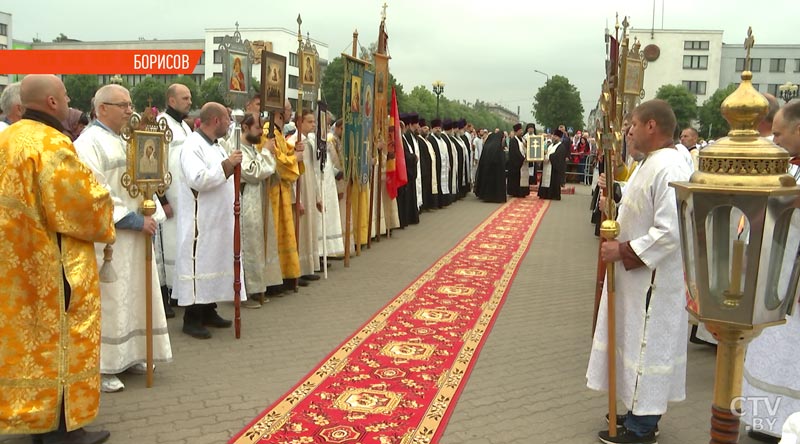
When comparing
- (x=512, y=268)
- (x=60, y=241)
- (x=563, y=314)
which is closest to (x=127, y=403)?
(x=60, y=241)

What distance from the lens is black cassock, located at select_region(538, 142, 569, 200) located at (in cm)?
1844

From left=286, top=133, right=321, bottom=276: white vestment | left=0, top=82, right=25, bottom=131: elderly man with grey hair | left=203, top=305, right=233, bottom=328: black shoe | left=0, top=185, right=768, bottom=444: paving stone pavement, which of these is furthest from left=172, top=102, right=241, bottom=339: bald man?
left=286, top=133, right=321, bottom=276: white vestment

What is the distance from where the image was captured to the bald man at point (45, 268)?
3438 mm

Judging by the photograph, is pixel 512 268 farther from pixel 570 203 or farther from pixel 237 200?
pixel 570 203

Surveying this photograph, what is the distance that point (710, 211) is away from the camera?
1759 millimetres

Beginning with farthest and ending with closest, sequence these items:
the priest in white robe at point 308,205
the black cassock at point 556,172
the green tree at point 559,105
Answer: the green tree at point 559,105, the black cassock at point 556,172, the priest in white robe at point 308,205

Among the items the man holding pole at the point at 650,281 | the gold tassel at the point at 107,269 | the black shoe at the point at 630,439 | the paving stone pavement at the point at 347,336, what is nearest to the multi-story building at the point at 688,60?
the paving stone pavement at the point at 347,336

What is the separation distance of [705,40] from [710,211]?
8205 centimetres

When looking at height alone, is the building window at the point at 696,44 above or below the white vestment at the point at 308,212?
above

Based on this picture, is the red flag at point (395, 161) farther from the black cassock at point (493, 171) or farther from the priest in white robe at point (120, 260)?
the black cassock at point (493, 171)

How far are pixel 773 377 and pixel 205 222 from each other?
14.3ft

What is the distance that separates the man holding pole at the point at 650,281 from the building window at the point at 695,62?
3098 inches

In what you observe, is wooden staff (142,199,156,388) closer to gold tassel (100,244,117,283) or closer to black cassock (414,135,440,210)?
gold tassel (100,244,117,283)

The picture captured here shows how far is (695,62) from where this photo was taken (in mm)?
74688
